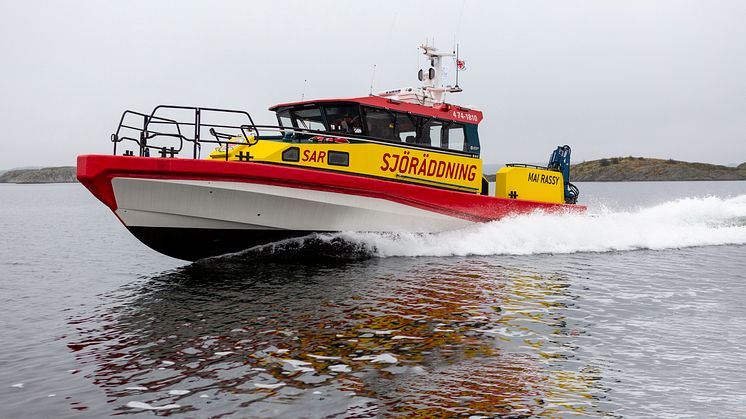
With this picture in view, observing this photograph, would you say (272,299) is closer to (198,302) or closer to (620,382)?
(198,302)

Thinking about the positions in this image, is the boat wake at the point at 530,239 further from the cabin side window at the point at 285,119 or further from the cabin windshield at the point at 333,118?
the cabin side window at the point at 285,119

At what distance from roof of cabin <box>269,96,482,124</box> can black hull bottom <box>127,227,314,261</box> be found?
2.67 m

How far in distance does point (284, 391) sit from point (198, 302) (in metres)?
3.73

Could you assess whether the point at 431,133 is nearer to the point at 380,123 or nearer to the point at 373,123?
the point at 380,123

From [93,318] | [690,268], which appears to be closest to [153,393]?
[93,318]

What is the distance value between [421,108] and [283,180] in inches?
144

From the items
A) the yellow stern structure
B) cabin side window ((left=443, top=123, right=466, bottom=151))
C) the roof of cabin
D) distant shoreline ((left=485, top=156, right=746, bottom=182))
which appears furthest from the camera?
distant shoreline ((left=485, top=156, right=746, bottom=182))

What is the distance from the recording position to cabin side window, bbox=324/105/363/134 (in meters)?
11.1

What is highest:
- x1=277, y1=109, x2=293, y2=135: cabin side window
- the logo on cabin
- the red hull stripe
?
the logo on cabin

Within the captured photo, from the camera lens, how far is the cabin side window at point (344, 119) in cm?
1109

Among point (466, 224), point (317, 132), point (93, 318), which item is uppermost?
point (317, 132)

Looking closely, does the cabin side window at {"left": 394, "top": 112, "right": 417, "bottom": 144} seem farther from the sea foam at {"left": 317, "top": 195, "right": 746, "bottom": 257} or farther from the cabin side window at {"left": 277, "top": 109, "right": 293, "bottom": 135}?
the cabin side window at {"left": 277, "top": 109, "right": 293, "bottom": 135}

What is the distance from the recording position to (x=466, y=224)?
1245cm

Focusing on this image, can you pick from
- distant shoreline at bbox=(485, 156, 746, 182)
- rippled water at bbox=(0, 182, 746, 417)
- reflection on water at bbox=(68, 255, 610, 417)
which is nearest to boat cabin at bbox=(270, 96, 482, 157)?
rippled water at bbox=(0, 182, 746, 417)
